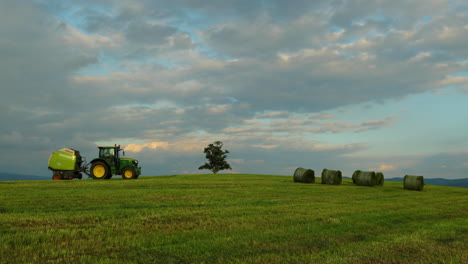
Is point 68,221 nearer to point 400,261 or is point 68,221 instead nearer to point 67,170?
point 400,261

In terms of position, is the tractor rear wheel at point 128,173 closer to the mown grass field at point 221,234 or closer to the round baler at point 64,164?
the round baler at point 64,164

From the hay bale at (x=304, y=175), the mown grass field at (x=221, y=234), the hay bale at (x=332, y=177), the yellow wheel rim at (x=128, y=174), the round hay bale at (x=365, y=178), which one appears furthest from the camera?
the hay bale at (x=304, y=175)

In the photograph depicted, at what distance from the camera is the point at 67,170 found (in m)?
32.9

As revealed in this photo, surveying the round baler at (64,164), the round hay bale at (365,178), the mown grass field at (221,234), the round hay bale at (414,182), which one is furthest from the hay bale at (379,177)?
the round baler at (64,164)

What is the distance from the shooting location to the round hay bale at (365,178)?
101 ft

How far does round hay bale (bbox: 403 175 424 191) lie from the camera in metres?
29.6

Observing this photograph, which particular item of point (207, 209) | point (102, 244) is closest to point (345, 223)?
point (207, 209)

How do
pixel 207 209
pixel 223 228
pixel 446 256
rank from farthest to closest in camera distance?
pixel 207 209
pixel 223 228
pixel 446 256

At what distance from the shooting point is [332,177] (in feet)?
103

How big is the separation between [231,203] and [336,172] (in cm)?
1944

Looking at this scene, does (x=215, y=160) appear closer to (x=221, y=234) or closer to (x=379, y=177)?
(x=379, y=177)

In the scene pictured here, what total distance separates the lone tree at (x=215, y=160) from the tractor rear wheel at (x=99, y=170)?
127 ft

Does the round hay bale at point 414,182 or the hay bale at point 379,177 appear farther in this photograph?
the hay bale at point 379,177

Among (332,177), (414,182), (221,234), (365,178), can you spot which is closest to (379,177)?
(365,178)
